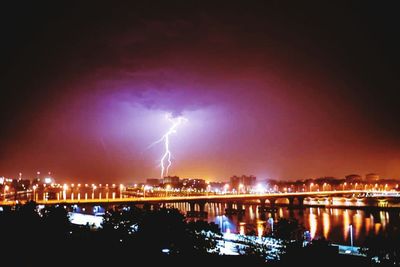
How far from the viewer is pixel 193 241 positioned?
22703 mm

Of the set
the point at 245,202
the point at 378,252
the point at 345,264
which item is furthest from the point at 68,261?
the point at 245,202

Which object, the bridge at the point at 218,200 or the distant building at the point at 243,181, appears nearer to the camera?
the bridge at the point at 218,200

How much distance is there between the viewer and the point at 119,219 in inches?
1181

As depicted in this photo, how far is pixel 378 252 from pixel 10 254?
20185 millimetres

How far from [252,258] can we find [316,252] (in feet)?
10.3

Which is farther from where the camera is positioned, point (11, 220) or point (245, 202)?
point (245, 202)

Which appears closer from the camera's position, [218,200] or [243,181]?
[218,200]

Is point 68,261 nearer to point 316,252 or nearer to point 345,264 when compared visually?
point 316,252

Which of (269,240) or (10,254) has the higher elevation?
(10,254)

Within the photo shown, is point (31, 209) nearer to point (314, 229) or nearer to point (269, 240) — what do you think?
point (269, 240)

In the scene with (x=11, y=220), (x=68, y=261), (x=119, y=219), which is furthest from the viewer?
(x=119, y=219)

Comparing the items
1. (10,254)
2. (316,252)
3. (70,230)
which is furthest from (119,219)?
(316,252)

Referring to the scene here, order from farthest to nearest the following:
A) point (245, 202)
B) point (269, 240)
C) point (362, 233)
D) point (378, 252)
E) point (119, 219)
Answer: point (245, 202), point (362, 233), point (269, 240), point (119, 219), point (378, 252)

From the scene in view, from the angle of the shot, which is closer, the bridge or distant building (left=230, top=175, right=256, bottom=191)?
the bridge
